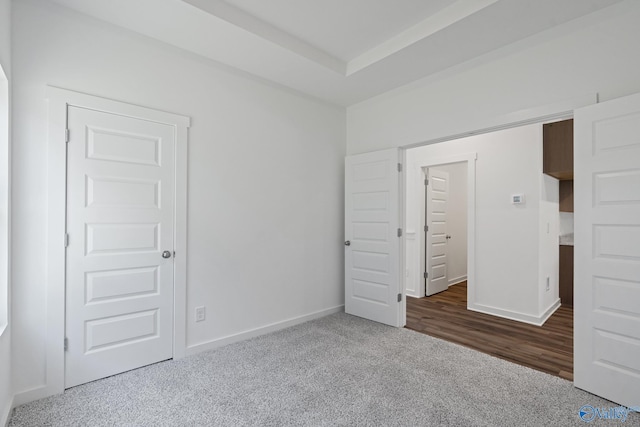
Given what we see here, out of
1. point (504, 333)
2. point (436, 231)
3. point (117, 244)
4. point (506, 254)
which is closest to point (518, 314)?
point (504, 333)

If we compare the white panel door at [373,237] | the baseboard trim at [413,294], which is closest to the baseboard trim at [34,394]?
the white panel door at [373,237]

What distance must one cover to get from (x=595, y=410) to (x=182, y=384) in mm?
2827

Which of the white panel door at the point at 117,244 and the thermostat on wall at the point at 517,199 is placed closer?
the white panel door at the point at 117,244

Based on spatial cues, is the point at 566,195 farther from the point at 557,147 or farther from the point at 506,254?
the point at 506,254

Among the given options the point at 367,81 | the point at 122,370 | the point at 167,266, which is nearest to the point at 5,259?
the point at 167,266

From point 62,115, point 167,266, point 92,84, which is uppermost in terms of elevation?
point 92,84

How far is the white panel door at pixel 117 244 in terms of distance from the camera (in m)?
2.27

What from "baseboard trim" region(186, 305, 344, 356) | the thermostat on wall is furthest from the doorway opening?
"baseboard trim" region(186, 305, 344, 356)

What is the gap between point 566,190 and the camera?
4621 millimetres

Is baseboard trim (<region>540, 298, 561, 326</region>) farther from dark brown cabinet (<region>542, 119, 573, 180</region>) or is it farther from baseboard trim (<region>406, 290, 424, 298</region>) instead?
dark brown cabinet (<region>542, 119, 573, 180</region>)

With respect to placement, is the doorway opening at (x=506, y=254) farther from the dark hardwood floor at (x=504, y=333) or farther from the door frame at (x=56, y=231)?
the door frame at (x=56, y=231)

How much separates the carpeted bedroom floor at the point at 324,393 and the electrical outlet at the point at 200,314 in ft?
1.02

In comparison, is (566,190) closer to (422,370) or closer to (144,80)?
(422,370)

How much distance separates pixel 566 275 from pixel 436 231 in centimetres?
189
